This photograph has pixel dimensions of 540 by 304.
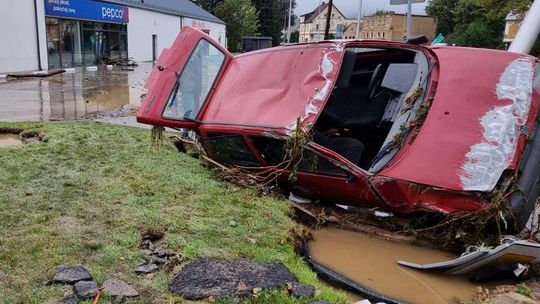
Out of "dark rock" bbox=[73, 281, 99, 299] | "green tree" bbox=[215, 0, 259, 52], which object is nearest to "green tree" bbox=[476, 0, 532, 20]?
"dark rock" bbox=[73, 281, 99, 299]

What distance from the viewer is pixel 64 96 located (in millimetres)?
13547

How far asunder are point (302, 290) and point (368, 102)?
3574 mm

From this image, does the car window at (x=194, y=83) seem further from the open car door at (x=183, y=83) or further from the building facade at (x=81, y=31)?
the building facade at (x=81, y=31)

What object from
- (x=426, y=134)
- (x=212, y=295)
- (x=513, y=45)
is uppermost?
(x=513, y=45)

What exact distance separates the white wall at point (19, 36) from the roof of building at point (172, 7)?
8153 millimetres

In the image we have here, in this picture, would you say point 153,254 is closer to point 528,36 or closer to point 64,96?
point 528,36

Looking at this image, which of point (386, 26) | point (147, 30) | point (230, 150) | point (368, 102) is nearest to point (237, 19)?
point (386, 26)

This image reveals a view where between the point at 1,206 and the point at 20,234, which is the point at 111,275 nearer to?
the point at 20,234

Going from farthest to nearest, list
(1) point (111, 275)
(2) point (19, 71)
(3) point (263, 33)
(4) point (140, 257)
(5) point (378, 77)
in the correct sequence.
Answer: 1. (3) point (263, 33)
2. (2) point (19, 71)
3. (5) point (378, 77)
4. (4) point (140, 257)
5. (1) point (111, 275)

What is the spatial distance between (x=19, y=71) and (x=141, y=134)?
15.0 meters

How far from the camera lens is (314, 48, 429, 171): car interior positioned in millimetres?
5125

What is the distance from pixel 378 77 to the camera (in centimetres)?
616

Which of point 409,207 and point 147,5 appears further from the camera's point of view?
point 147,5

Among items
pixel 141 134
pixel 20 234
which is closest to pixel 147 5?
pixel 141 134
